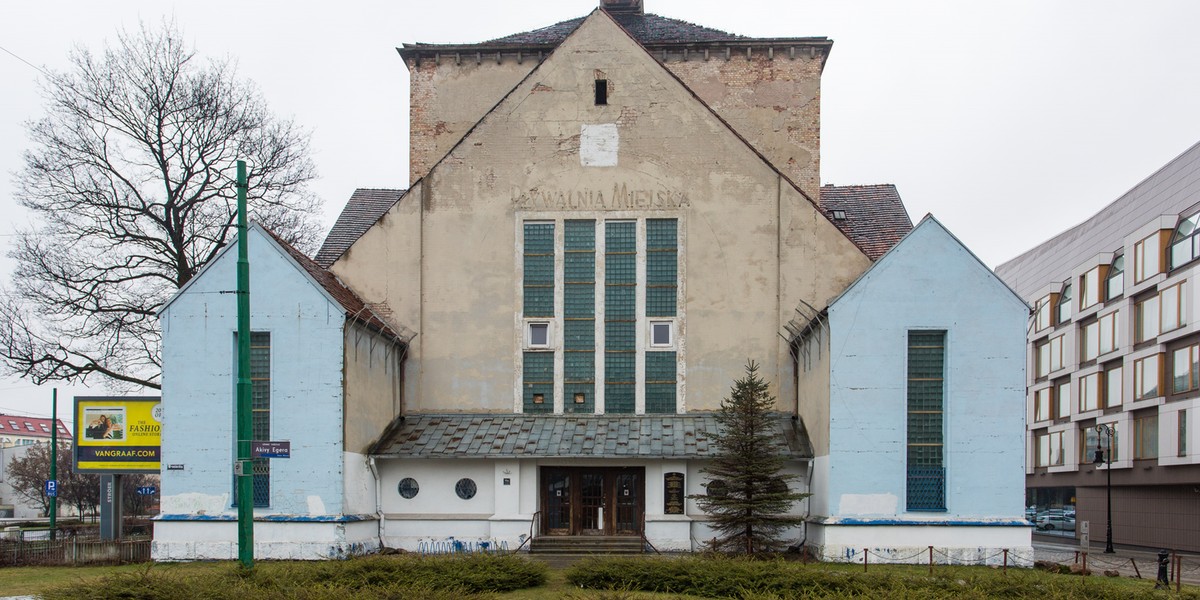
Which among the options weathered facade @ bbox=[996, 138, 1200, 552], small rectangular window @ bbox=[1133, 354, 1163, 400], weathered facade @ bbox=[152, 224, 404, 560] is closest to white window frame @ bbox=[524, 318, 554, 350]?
weathered facade @ bbox=[152, 224, 404, 560]

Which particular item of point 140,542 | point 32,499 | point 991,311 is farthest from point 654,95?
point 32,499

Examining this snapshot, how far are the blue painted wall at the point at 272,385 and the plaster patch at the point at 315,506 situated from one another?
24 mm

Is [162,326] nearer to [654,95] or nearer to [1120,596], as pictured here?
[654,95]

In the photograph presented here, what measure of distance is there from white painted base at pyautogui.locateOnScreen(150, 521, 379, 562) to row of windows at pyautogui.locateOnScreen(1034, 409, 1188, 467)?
3043cm

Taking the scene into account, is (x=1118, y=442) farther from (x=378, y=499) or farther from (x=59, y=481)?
(x=59, y=481)

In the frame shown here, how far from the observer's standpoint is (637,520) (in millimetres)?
30344

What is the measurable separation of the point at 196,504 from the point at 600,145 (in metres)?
14.4

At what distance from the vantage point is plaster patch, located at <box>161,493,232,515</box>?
27.4m

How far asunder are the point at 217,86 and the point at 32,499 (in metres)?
71.2

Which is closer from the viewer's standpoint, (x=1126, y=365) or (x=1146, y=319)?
(x=1146, y=319)

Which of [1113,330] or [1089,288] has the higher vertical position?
[1089,288]

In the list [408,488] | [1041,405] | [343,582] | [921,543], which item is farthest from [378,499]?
[1041,405]

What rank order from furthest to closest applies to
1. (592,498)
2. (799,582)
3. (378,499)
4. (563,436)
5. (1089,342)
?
(1089,342), (592,498), (563,436), (378,499), (799,582)

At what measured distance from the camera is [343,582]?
62.3 ft
